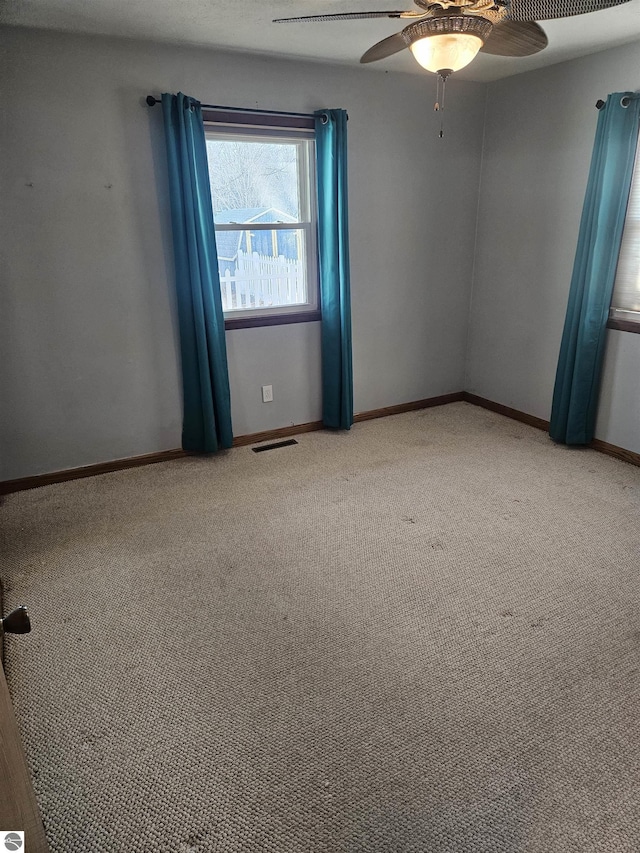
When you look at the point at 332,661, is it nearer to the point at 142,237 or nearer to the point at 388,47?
the point at 388,47

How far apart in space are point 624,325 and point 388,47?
229 cm

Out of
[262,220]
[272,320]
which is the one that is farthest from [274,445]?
[262,220]

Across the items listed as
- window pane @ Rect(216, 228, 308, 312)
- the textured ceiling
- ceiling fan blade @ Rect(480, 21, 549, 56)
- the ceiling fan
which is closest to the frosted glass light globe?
the ceiling fan

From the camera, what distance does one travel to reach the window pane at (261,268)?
3637mm

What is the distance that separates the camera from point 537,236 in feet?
13.1

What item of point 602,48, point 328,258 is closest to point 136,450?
point 328,258

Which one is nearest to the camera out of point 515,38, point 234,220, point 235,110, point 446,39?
point 446,39

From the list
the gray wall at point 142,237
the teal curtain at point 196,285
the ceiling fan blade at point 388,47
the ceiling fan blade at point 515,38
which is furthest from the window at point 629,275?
the teal curtain at point 196,285

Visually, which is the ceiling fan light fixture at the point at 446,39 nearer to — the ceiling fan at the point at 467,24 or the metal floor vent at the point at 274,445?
the ceiling fan at the point at 467,24

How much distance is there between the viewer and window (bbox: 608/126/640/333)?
336 centimetres

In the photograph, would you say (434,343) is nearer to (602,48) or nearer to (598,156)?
(598,156)

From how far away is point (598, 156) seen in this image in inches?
132

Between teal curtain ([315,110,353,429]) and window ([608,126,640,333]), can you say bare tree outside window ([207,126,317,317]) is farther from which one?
window ([608,126,640,333])

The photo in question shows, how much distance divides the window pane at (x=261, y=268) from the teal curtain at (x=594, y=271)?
1.80 meters
